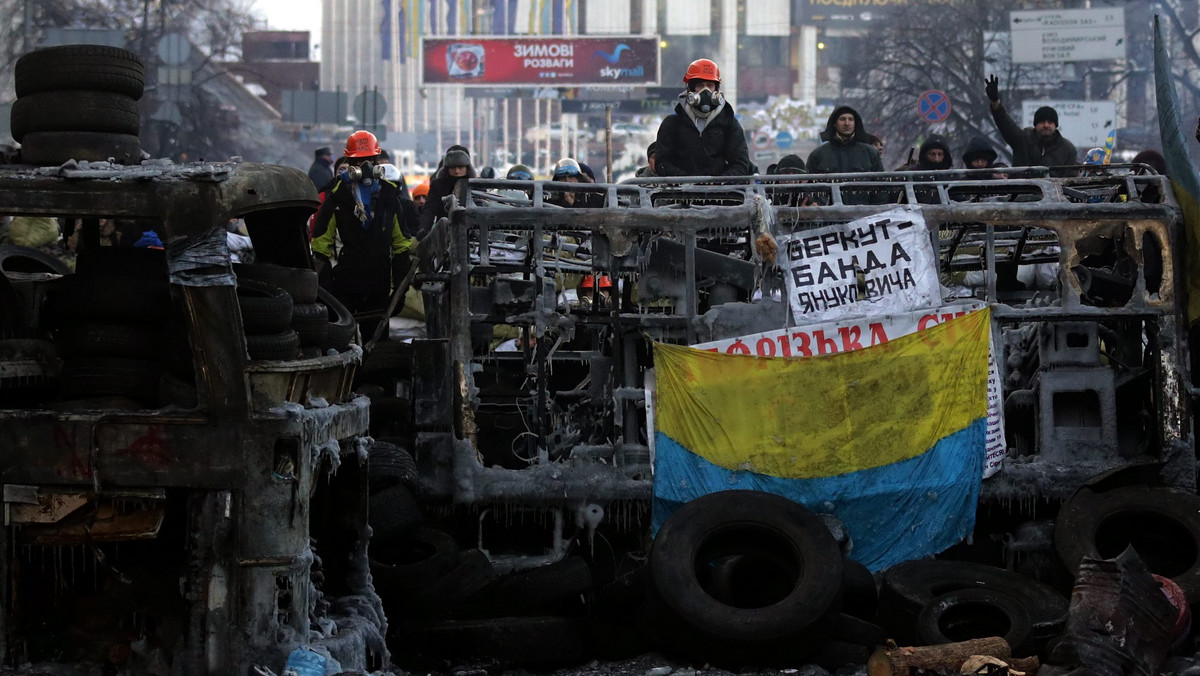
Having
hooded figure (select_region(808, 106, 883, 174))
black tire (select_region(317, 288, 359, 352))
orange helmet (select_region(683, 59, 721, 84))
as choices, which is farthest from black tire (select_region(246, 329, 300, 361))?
hooded figure (select_region(808, 106, 883, 174))

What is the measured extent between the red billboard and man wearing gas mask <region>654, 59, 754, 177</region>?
65.4 m

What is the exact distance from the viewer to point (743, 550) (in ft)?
26.4

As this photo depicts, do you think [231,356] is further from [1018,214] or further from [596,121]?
[596,121]

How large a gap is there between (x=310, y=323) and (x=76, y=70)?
4.66 feet

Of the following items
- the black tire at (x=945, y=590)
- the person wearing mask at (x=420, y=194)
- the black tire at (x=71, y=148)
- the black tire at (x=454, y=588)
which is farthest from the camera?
the person wearing mask at (x=420, y=194)

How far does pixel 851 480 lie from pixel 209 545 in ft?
14.7

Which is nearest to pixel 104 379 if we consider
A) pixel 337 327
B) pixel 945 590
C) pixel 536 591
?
pixel 337 327

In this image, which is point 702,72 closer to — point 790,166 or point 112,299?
point 790,166

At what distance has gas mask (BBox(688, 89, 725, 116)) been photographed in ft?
37.3

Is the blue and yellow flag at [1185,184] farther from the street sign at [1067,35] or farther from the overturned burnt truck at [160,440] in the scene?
the street sign at [1067,35]

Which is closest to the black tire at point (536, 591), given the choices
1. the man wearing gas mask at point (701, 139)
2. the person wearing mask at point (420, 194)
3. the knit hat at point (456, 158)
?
the man wearing gas mask at point (701, 139)

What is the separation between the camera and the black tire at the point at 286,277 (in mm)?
6168

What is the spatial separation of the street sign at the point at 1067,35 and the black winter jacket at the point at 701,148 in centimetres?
3334

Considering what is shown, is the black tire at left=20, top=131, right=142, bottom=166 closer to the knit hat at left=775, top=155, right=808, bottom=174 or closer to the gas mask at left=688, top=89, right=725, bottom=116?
the gas mask at left=688, top=89, right=725, bottom=116
